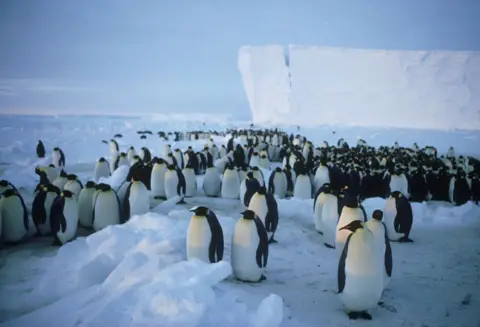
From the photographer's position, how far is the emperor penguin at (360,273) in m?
2.66

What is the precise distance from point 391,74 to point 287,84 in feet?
28.9

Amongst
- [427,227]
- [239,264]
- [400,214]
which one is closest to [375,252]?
[239,264]

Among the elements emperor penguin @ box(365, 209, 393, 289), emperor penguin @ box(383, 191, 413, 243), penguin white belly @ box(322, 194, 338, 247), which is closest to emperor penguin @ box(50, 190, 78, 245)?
penguin white belly @ box(322, 194, 338, 247)

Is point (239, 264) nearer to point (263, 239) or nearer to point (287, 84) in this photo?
point (263, 239)

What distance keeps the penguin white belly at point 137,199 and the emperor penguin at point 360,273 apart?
10.1 ft

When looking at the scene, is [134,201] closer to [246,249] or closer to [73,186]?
[73,186]

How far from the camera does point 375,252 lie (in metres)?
2.68

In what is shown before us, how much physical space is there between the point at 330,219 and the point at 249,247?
1.56m

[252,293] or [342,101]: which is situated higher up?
[342,101]

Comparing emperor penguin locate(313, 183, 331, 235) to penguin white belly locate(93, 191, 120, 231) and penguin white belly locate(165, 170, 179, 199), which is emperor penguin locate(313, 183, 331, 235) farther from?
penguin white belly locate(93, 191, 120, 231)

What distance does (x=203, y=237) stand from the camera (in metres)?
3.21

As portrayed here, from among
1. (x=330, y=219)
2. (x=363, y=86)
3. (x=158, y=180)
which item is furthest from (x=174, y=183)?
(x=363, y=86)

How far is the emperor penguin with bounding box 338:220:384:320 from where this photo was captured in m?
2.66

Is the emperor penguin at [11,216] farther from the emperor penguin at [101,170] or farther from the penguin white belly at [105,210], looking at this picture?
the emperor penguin at [101,170]
